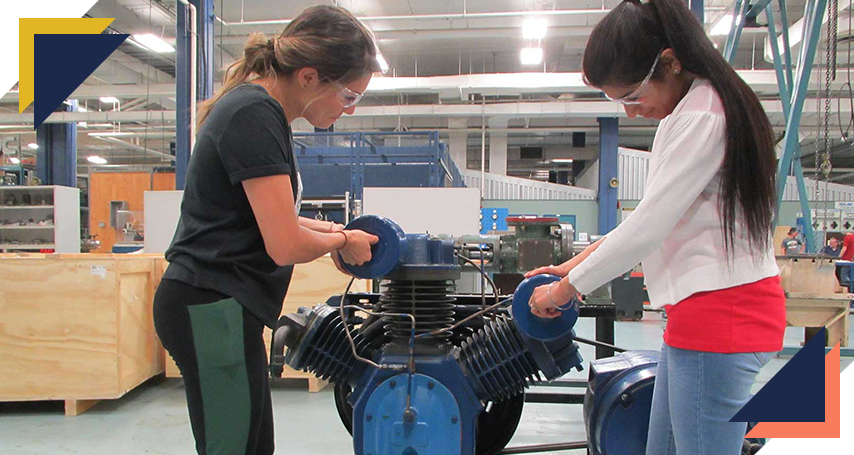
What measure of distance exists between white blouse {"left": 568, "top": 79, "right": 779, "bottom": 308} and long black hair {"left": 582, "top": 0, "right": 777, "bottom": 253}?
0.01 metres

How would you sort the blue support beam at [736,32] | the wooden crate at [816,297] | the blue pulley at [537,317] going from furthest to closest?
the wooden crate at [816,297] → the blue support beam at [736,32] → the blue pulley at [537,317]

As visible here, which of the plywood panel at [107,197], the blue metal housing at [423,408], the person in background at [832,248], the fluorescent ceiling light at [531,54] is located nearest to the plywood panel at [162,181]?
the plywood panel at [107,197]

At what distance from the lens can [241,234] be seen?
0.90m

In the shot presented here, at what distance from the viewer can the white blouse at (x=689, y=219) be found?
30.4 inches

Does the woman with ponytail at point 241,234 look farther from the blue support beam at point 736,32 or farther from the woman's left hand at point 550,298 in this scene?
the blue support beam at point 736,32

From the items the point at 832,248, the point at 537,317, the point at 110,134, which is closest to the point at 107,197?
the point at 110,134

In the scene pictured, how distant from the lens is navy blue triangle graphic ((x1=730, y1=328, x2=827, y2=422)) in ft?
2.57

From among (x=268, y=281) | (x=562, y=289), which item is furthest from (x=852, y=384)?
(x=268, y=281)

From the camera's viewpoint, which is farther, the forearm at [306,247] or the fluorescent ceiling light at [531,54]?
the fluorescent ceiling light at [531,54]

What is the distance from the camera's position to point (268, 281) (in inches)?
37.5

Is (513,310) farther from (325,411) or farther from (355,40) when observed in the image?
(325,411)

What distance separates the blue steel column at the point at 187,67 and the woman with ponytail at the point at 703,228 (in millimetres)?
4173

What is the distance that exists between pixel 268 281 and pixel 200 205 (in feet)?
0.60

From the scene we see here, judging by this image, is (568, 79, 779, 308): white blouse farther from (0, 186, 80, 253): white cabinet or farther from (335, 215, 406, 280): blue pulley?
(0, 186, 80, 253): white cabinet
